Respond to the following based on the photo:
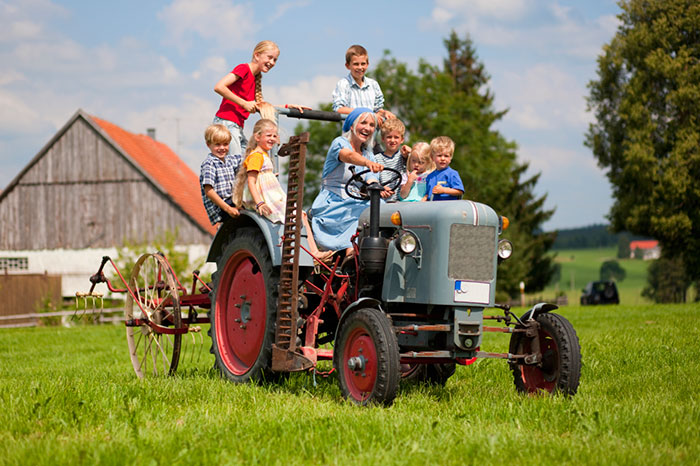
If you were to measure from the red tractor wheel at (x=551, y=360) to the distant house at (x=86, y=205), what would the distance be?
2827 centimetres

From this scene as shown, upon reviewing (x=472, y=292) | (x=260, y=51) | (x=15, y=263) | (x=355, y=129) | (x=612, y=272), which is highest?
(x=260, y=51)

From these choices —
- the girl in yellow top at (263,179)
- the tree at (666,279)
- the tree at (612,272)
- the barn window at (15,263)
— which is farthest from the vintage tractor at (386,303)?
the tree at (612,272)

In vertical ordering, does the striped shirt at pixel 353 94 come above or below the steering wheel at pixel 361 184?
above

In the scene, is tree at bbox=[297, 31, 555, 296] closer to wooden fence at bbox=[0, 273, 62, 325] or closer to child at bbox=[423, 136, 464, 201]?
wooden fence at bbox=[0, 273, 62, 325]

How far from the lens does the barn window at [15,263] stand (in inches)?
1405

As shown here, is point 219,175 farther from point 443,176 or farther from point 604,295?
point 604,295

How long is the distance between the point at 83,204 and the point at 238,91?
2962cm

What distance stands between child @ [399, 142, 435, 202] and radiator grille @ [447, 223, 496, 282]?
4.11ft

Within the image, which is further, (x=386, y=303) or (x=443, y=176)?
(x=443, y=176)

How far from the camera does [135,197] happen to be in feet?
113

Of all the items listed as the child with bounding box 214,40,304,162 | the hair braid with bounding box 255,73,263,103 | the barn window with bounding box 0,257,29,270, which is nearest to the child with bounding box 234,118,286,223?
the child with bounding box 214,40,304,162

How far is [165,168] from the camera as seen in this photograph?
36219 mm

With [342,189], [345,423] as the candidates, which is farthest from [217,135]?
[345,423]

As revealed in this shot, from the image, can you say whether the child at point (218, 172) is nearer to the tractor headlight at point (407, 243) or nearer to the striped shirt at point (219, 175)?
the striped shirt at point (219, 175)
